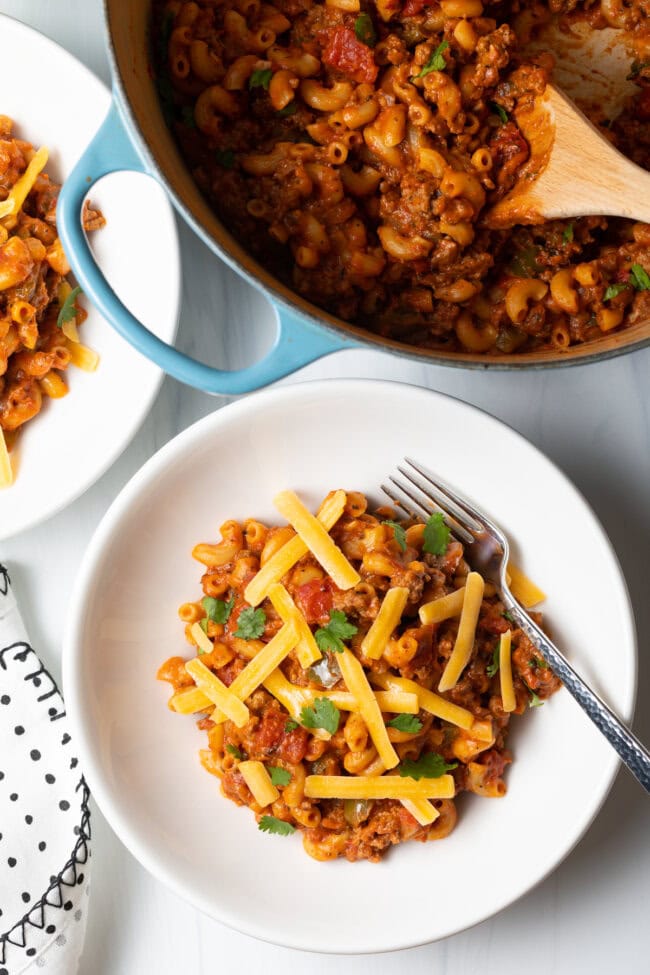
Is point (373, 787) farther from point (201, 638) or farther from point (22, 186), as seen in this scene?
point (22, 186)

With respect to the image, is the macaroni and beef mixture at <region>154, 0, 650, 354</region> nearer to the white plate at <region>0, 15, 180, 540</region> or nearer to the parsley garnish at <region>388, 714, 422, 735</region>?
the white plate at <region>0, 15, 180, 540</region>

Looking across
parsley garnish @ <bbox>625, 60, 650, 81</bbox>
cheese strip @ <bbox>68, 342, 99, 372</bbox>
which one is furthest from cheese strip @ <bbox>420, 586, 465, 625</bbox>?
parsley garnish @ <bbox>625, 60, 650, 81</bbox>

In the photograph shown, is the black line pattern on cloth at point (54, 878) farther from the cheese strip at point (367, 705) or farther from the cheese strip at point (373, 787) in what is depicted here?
the cheese strip at point (367, 705)

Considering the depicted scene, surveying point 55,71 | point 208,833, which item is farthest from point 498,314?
point 208,833

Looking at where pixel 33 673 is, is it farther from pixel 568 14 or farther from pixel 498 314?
pixel 568 14

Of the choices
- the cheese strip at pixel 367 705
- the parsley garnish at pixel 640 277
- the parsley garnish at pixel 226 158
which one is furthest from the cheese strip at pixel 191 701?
the parsley garnish at pixel 640 277
